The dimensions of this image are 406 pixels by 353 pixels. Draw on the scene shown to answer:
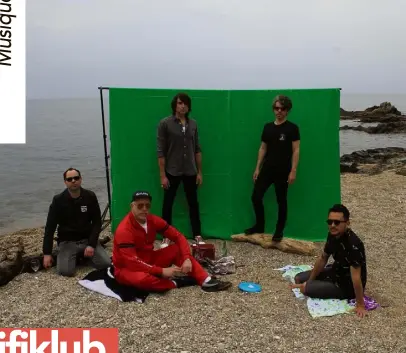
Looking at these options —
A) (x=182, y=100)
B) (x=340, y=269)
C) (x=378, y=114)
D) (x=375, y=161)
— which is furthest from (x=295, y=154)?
(x=378, y=114)

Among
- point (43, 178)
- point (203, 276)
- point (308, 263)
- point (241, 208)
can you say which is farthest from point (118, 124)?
point (43, 178)

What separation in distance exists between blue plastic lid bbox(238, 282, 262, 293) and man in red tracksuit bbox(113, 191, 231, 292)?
0.15m

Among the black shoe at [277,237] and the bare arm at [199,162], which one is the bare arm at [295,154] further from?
the bare arm at [199,162]

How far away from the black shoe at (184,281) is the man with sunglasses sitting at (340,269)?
1.12m

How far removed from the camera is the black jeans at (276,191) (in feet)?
20.1

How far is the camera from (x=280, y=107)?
5816 millimetres

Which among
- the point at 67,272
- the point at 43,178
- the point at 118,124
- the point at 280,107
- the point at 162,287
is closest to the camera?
the point at 162,287

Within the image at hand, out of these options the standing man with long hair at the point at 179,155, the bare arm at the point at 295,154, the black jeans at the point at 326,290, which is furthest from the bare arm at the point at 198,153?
the black jeans at the point at 326,290

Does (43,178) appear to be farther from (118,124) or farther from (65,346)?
(65,346)

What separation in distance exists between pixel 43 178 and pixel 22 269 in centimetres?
1282

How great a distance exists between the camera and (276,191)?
6.21 m

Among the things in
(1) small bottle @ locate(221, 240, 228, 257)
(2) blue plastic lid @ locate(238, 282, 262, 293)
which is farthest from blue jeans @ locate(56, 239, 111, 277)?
(2) blue plastic lid @ locate(238, 282, 262, 293)

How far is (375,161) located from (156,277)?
621 inches

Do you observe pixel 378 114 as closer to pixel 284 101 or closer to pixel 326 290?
pixel 284 101
